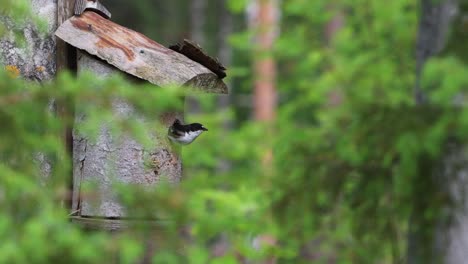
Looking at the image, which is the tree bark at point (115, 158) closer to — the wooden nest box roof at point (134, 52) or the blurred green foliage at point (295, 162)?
the wooden nest box roof at point (134, 52)

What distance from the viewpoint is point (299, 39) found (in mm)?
10203

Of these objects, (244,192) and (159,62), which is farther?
(244,192)

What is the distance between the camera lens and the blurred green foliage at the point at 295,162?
2705 millimetres

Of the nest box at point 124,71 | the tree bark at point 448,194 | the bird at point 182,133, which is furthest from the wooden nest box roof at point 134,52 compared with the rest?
the tree bark at point 448,194

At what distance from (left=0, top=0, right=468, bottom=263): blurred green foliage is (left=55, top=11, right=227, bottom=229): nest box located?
0.21 m

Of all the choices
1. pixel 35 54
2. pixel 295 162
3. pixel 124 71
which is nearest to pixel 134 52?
pixel 124 71

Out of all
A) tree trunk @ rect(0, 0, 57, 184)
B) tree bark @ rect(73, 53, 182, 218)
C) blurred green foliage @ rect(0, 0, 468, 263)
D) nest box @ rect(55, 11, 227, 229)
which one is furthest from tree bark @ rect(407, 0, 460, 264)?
tree trunk @ rect(0, 0, 57, 184)

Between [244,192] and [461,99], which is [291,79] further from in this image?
[461,99]

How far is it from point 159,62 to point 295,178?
2.38 meters

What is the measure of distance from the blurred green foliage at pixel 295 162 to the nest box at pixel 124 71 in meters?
0.21

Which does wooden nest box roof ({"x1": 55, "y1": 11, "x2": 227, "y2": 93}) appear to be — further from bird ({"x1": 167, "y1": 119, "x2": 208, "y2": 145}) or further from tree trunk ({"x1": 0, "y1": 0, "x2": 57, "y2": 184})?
bird ({"x1": 167, "y1": 119, "x2": 208, "y2": 145})

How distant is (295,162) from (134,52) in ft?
8.26

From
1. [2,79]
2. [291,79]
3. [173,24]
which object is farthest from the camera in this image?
[173,24]

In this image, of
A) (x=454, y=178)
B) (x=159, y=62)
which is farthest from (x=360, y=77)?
(x=159, y=62)
